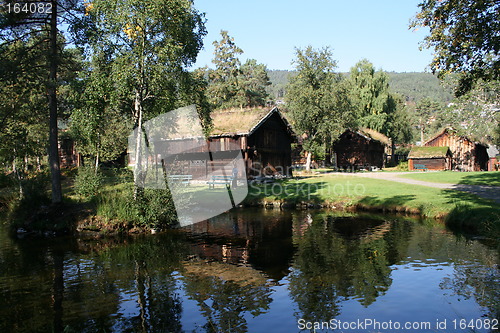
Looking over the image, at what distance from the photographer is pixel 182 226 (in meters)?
18.5

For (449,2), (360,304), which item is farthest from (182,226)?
(449,2)

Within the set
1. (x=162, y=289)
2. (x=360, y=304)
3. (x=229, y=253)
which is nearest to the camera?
(x=360, y=304)

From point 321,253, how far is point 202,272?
444 centimetres

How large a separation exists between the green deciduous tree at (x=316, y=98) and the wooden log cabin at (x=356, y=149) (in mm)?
7706

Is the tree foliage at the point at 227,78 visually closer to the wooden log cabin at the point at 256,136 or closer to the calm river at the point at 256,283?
the wooden log cabin at the point at 256,136

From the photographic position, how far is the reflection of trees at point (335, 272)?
850cm

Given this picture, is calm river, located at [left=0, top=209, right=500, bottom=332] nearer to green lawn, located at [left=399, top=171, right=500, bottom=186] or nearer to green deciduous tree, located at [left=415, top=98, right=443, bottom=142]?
green lawn, located at [left=399, top=171, right=500, bottom=186]

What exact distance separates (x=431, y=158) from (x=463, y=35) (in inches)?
1678

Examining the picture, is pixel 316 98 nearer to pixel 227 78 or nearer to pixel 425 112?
pixel 227 78

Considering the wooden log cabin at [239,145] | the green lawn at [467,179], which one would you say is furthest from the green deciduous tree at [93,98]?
the green lawn at [467,179]

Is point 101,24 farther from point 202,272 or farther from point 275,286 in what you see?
point 275,286

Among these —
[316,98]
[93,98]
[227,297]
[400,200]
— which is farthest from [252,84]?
[227,297]

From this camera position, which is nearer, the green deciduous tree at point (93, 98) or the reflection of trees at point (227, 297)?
the reflection of trees at point (227, 297)

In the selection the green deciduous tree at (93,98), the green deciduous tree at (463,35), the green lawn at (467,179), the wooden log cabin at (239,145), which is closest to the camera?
the green deciduous tree at (463,35)
